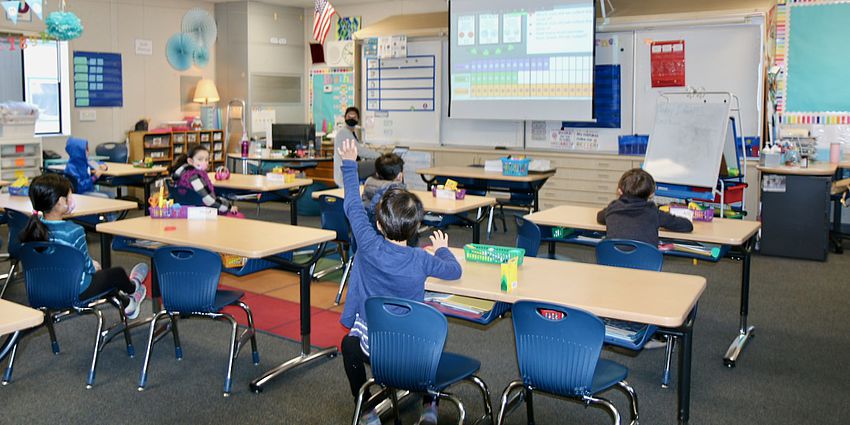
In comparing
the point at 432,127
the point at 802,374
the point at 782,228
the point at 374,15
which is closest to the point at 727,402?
the point at 802,374

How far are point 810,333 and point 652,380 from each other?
1514 mm

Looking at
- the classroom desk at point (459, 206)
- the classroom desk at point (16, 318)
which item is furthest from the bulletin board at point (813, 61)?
the classroom desk at point (16, 318)

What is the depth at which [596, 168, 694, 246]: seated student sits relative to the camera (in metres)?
4.21

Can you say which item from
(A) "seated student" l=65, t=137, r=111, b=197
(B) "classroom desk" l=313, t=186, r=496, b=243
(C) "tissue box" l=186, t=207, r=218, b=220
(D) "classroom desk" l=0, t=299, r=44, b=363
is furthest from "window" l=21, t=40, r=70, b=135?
(D) "classroom desk" l=0, t=299, r=44, b=363

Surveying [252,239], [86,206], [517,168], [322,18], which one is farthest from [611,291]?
[322,18]

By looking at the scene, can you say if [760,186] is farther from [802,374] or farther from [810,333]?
[802,374]

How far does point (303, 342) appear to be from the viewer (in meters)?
4.10

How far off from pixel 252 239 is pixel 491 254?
134cm

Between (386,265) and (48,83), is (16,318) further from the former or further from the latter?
(48,83)

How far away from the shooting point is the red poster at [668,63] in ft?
26.9

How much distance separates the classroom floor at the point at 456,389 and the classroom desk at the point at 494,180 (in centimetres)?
245

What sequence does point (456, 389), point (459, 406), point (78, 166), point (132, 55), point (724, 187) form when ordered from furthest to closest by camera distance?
point (132, 55), point (78, 166), point (724, 187), point (456, 389), point (459, 406)

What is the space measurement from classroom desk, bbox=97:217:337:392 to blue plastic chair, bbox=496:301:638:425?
5.24 ft

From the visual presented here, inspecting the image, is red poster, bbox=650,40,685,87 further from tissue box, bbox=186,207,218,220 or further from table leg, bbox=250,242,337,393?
tissue box, bbox=186,207,218,220
